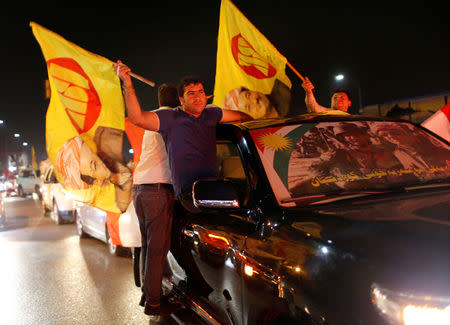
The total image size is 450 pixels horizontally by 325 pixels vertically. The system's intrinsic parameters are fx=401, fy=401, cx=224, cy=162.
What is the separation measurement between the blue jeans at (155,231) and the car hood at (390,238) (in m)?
1.50

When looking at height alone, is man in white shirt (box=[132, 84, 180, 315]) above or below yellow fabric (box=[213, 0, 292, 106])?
below

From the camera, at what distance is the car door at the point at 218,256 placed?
2156mm

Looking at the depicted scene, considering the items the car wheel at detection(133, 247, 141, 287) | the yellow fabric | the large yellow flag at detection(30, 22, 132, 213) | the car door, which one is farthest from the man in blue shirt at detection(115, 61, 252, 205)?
the yellow fabric

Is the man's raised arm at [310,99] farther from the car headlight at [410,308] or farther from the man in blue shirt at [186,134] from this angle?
the car headlight at [410,308]

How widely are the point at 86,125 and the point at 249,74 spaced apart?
2.35 metres

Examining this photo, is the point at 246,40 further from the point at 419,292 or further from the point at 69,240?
the point at 69,240

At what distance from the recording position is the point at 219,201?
220cm

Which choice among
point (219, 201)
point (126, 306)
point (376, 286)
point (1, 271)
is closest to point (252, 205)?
point (219, 201)

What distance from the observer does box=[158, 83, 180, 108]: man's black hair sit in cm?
370

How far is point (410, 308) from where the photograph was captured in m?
1.25

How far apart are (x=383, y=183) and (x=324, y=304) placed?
1.12m

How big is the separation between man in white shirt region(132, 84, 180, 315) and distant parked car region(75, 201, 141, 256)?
1.24m

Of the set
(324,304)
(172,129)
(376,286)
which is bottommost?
(324,304)

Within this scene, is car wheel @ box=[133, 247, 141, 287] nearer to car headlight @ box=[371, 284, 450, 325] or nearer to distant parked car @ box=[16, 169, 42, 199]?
car headlight @ box=[371, 284, 450, 325]
